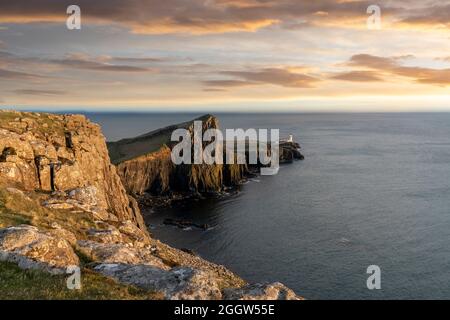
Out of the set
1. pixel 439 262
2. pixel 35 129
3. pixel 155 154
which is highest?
pixel 35 129

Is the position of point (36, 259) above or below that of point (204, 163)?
above

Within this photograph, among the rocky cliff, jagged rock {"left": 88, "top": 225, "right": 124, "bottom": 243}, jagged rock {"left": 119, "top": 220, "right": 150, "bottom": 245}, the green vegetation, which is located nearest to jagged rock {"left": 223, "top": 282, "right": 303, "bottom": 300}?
Result: the rocky cliff

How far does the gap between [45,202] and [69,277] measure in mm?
22198

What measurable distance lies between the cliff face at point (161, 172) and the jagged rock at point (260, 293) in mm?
119839

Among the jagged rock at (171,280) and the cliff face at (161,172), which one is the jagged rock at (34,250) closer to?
the jagged rock at (171,280)

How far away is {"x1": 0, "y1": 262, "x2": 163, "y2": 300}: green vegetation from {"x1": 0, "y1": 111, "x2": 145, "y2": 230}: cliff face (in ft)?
69.1

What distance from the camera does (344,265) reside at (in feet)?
256

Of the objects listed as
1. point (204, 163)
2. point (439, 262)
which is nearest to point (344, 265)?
point (439, 262)

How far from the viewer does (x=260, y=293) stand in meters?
21.2

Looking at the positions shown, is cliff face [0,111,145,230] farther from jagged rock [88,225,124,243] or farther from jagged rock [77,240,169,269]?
jagged rock [77,240,169,269]

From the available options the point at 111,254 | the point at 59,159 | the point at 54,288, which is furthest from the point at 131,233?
the point at 59,159

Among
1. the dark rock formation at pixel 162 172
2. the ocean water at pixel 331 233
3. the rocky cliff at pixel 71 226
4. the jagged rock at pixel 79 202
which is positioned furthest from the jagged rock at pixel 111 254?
the dark rock formation at pixel 162 172

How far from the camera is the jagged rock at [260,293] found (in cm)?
2087
